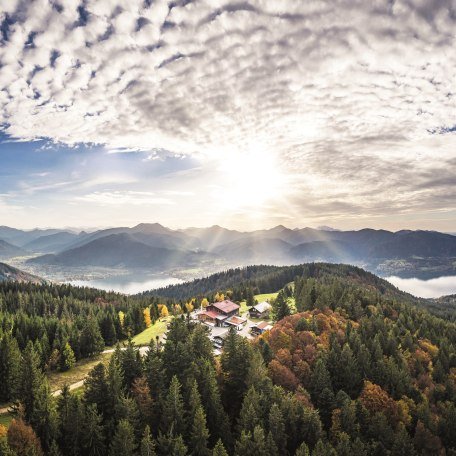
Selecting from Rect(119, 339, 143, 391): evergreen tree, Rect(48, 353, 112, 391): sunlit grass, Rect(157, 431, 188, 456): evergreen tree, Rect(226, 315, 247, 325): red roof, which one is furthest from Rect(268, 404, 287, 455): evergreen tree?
Rect(226, 315, 247, 325): red roof

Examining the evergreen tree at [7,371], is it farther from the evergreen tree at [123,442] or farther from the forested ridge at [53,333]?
the evergreen tree at [123,442]

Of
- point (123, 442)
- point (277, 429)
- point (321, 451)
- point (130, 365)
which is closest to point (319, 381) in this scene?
point (277, 429)

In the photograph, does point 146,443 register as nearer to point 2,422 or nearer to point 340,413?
point 2,422

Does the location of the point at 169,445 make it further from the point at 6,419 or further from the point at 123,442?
the point at 6,419

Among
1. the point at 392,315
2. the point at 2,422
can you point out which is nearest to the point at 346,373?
the point at 392,315

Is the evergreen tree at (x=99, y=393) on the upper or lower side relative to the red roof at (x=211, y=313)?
upper

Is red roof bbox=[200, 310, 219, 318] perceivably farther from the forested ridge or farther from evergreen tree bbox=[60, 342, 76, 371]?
evergreen tree bbox=[60, 342, 76, 371]

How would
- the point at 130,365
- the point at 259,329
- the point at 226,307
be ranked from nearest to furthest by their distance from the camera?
the point at 130,365 → the point at 259,329 → the point at 226,307

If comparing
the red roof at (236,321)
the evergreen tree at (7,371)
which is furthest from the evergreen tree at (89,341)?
the red roof at (236,321)
